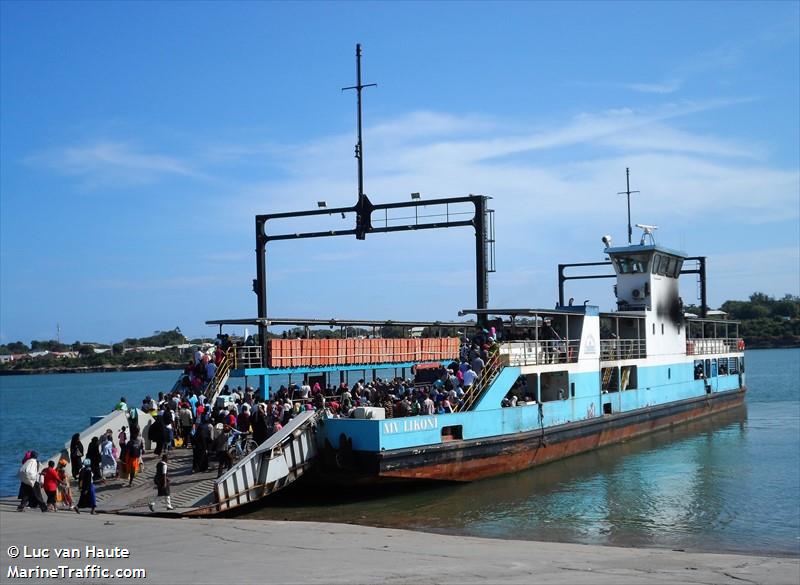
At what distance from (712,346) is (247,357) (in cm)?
2654

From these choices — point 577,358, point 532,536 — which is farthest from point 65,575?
point 577,358

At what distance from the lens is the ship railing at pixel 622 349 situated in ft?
93.8

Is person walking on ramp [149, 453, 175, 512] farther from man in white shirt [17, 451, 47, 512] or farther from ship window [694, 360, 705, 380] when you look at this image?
ship window [694, 360, 705, 380]

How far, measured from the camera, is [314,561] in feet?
38.3

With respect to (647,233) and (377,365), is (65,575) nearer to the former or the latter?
(377,365)

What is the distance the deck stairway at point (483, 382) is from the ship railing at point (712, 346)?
17927mm

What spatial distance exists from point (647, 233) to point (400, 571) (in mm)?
25899

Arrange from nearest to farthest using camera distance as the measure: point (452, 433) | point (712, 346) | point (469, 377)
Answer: point (452, 433) < point (469, 377) < point (712, 346)

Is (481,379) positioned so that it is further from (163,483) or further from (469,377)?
(163,483)

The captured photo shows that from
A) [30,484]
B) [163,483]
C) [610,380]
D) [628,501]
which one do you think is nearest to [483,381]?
[628,501]

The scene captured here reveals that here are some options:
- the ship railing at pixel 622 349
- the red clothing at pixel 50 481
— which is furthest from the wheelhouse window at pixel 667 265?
the red clothing at pixel 50 481

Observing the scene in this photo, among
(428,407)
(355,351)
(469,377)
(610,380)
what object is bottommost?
(428,407)

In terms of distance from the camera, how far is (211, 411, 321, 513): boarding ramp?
1659cm

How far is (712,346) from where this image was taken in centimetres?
4112
